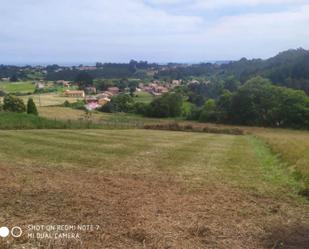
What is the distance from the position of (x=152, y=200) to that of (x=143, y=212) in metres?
1.05

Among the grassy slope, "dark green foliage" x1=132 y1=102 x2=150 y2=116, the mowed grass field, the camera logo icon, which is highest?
the camera logo icon

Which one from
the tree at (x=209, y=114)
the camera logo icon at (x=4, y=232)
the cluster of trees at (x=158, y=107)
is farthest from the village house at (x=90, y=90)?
the camera logo icon at (x=4, y=232)

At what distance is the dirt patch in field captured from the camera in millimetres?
6711

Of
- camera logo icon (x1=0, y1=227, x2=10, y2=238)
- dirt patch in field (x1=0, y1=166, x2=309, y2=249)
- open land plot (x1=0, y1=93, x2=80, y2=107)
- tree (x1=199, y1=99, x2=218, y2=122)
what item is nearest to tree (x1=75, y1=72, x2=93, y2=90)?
open land plot (x1=0, y1=93, x2=80, y2=107)

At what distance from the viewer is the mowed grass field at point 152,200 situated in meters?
6.91

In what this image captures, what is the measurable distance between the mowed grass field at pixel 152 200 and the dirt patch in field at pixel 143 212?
2cm

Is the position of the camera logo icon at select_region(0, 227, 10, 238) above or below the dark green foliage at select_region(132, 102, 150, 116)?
above

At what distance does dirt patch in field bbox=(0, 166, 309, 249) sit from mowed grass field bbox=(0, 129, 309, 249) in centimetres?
2

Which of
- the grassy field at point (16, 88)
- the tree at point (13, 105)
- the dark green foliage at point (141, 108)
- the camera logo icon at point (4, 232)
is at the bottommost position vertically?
the dark green foliage at point (141, 108)

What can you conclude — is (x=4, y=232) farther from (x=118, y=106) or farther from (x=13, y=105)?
(x=118, y=106)

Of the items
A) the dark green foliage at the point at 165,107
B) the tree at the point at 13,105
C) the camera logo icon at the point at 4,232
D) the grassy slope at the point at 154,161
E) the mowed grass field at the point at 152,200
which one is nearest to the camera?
the camera logo icon at the point at 4,232

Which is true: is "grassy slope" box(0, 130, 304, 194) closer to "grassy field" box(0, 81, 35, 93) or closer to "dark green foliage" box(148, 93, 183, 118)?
"dark green foliage" box(148, 93, 183, 118)

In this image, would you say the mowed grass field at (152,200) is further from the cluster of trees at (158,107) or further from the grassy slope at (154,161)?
the cluster of trees at (158,107)

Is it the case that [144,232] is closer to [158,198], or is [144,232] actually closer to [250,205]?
[158,198]
